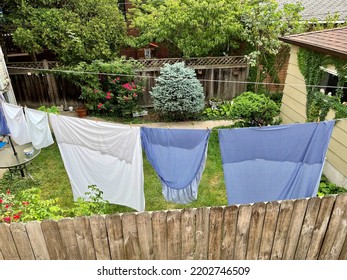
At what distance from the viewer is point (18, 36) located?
27.9ft

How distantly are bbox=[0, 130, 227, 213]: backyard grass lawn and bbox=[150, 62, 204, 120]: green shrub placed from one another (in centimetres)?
221

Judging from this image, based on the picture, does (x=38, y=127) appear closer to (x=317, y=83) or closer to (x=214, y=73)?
(x=317, y=83)

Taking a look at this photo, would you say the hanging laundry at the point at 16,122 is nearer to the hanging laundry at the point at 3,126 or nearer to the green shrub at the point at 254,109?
the hanging laundry at the point at 3,126

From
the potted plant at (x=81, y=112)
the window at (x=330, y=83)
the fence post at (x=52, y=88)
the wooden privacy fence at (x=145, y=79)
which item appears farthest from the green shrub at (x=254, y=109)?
the fence post at (x=52, y=88)

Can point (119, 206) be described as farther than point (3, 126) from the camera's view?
No

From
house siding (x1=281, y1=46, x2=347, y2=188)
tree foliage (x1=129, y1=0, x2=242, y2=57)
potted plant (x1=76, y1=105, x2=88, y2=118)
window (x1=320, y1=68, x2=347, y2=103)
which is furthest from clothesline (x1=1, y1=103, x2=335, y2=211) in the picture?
tree foliage (x1=129, y1=0, x2=242, y2=57)

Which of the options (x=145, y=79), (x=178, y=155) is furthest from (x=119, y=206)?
(x=145, y=79)

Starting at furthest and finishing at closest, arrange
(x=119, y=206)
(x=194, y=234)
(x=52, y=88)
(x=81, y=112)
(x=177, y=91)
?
(x=52, y=88)
(x=81, y=112)
(x=177, y=91)
(x=119, y=206)
(x=194, y=234)

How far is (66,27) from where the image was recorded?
28.6 ft

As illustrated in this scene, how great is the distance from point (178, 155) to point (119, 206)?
2296mm

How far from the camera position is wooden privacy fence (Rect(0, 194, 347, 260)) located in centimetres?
275

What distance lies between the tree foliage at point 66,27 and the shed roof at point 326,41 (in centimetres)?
600

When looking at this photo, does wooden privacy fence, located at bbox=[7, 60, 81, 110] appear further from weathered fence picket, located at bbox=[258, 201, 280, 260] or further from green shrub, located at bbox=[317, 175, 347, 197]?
weathered fence picket, located at bbox=[258, 201, 280, 260]

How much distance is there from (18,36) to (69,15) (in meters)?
1.72
